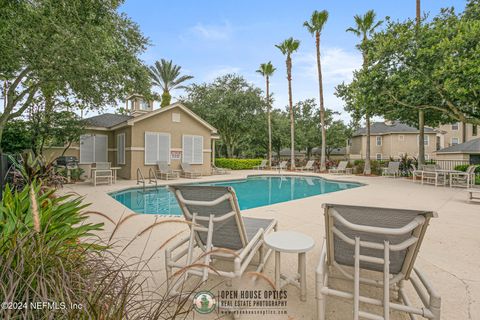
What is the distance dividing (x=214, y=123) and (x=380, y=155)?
2143 centimetres

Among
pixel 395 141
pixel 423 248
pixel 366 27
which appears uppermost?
pixel 366 27

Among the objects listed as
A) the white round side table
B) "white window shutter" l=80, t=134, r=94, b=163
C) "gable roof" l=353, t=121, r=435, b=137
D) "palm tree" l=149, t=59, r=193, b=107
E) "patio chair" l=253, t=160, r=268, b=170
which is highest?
"palm tree" l=149, t=59, r=193, b=107

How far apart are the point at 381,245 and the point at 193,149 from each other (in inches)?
597

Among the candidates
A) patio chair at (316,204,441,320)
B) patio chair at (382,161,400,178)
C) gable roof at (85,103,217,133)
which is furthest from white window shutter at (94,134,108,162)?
patio chair at (382,161,400,178)

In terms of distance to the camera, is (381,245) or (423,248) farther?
(423,248)

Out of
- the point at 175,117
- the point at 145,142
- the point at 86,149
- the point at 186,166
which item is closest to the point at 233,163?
the point at 186,166

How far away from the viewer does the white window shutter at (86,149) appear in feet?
47.9

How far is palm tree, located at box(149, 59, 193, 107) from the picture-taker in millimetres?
25219

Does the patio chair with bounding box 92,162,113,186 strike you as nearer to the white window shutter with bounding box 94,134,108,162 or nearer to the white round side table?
the white window shutter with bounding box 94,134,108,162

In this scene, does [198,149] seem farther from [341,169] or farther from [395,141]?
[395,141]

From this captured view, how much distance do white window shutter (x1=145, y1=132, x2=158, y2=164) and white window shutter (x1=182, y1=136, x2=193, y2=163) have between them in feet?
6.29

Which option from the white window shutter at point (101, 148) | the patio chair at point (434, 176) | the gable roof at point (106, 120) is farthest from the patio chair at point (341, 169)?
the white window shutter at point (101, 148)

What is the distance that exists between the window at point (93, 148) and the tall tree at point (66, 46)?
18.9 ft

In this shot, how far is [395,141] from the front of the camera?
93.7 feet
